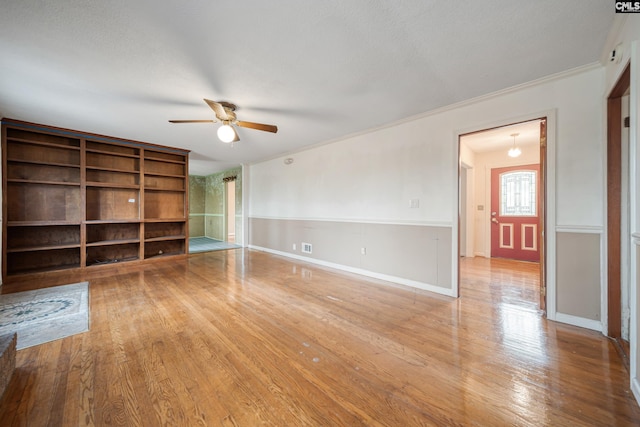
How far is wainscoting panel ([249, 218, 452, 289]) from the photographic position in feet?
10.7

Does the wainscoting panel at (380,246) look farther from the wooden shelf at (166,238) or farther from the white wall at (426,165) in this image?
the wooden shelf at (166,238)

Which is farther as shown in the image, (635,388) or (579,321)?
(579,321)

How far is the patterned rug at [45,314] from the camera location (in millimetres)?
2117

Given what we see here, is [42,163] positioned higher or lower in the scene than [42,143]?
lower

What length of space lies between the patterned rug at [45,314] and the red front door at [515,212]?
22.9 ft

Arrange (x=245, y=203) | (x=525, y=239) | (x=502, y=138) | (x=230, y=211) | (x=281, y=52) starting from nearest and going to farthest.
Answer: (x=281, y=52)
(x=502, y=138)
(x=525, y=239)
(x=245, y=203)
(x=230, y=211)

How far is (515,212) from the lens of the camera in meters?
5.29

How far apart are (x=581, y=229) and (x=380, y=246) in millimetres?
2218

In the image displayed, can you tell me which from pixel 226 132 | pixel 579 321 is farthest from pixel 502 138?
pixel 226 132

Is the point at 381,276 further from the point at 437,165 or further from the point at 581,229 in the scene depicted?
the point at 581,229

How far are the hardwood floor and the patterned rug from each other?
15cm

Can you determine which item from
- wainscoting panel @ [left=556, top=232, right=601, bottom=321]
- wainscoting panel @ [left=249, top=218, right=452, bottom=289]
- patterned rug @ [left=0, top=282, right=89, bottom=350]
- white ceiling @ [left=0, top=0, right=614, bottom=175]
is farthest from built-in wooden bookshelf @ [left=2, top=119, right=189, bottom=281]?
wainscoting panel @ [left=556, top=232, right=601, bottom=321]

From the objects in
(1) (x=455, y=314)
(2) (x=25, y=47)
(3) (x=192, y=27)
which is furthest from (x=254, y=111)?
(1) (x=455, y=314)

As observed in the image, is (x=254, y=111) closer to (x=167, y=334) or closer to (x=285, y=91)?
(x=285, y=91)
